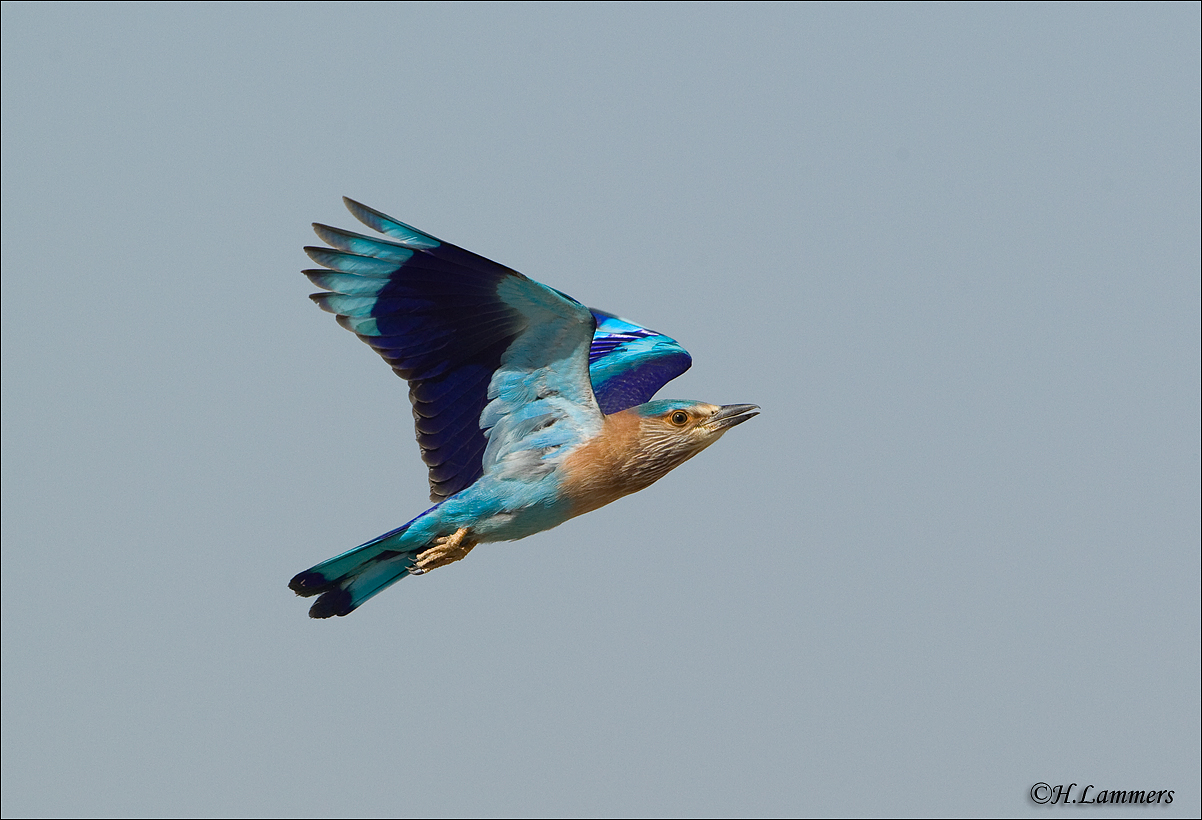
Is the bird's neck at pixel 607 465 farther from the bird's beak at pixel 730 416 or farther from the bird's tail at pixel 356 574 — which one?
the bird's tail at pixel 356 574

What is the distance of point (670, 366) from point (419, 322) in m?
2.62

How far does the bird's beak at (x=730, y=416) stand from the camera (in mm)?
10477

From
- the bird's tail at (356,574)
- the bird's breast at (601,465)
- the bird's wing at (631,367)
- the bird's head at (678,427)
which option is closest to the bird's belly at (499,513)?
the bird's breast at (601,465)

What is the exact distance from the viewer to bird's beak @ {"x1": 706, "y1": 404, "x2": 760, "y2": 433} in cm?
1048

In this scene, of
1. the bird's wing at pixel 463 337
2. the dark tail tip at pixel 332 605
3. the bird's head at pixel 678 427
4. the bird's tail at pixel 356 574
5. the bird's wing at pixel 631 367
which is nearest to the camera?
the bird's wing at pixel 463 337

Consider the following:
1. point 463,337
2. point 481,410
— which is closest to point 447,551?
point 481,410

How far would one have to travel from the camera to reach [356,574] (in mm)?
10609

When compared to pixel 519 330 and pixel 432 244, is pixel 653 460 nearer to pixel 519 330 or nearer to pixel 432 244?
pixel 519 330

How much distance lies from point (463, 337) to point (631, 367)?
216 centimetres

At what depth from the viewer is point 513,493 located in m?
10.2

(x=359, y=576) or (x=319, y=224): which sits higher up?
(x=319, y=224)

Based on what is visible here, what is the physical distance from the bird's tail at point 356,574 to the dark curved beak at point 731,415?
216cm

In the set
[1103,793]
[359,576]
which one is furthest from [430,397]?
[1103,793]

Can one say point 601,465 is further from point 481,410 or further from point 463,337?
point 463,337
